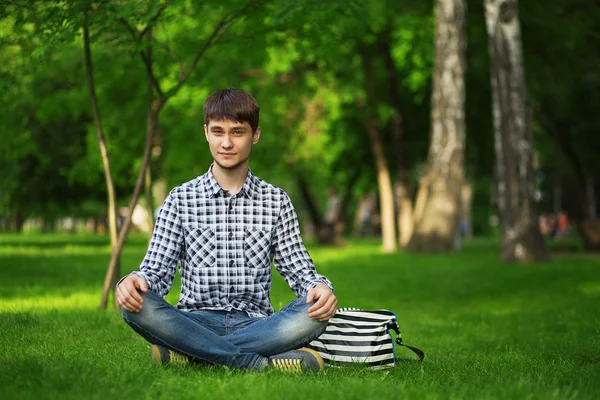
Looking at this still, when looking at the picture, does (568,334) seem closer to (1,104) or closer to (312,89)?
(1,104)

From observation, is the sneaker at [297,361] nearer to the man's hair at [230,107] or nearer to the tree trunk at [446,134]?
the man's hair at [230,107]

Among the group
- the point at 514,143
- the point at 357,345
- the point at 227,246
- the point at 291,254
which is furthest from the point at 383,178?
the point at 227,246

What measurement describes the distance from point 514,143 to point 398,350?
1433cm

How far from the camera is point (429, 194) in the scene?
1041 inches

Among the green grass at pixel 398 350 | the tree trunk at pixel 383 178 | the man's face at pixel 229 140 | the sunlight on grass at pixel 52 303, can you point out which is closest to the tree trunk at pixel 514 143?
the green grass at pixel 398 350

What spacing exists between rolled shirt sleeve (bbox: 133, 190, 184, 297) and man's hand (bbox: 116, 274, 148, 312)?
0.26 m

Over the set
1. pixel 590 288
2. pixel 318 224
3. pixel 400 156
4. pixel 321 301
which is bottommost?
pixel 590 288

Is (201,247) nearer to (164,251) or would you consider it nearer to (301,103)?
(164,251)

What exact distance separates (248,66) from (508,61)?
25.4 ft

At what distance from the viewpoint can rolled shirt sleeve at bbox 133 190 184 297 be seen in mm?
6184

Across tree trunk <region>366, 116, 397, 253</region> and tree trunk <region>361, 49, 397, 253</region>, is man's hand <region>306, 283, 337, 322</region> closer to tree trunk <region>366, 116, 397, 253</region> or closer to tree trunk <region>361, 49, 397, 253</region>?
tree trunk <region>361, 49, 397, 253</region>

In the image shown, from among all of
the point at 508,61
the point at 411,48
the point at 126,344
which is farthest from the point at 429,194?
the point at 126,344

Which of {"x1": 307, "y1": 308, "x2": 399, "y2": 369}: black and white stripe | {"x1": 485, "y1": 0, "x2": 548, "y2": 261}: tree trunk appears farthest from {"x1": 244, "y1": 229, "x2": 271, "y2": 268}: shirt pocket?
{"x1": 485, "y1": 0, "x2": 548, "y2": 261}: tree trunk

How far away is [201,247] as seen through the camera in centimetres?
638
